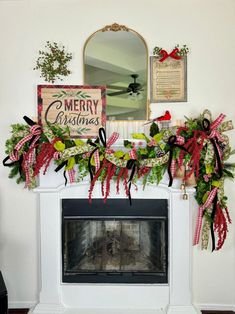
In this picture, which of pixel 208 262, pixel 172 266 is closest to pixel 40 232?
pixel 172 266

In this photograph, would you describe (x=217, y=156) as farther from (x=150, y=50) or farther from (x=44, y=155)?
(x=44, y=155)

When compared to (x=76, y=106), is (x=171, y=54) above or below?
above

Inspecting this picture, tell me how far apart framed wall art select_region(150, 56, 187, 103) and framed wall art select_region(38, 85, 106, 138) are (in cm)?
39

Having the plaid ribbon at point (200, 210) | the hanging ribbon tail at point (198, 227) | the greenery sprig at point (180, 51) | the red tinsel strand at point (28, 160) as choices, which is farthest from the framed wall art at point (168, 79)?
the red tinsel strand at point (28, 160)

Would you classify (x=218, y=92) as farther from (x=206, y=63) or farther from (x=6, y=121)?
(x=6, y=121)

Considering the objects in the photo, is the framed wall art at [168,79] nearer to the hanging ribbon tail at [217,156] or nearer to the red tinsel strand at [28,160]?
the hanging ribbon tail at [217,156]

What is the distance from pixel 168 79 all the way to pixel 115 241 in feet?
4.26

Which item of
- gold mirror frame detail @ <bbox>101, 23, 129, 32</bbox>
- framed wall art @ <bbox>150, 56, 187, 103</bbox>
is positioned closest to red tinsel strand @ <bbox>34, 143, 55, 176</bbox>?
framed wall art @ <bbox>150, 56, 187, 103</bbox>

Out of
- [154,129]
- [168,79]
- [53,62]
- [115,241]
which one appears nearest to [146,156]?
[154,129]

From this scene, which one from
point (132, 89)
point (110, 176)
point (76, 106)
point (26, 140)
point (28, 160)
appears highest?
point (132, 89)

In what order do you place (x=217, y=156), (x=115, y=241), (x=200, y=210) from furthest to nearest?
(x=115, y=241)
(x=200, y=210)
(x=217, y=156)

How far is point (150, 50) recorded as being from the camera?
2305mm

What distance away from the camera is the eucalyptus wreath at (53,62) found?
2293 mm

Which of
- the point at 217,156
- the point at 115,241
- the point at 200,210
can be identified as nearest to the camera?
the point at 217,156
